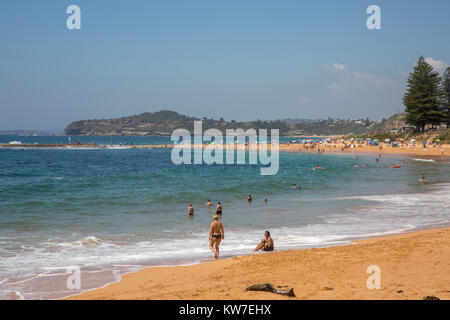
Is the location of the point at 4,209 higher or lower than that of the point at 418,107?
lower

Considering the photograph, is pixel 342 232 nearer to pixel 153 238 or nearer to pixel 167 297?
pixel 153 238

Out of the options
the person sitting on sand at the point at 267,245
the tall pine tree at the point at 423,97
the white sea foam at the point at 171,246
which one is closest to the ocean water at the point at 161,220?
the white sea foam at the point at 171,246

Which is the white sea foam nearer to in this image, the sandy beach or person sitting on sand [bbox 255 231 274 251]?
person sitting on sand [bbox 255 231 274 251]

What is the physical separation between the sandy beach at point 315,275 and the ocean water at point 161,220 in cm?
133

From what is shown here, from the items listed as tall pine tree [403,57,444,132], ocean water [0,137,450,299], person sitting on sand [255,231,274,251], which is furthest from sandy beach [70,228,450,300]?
tall pine tree [403,57,444,132]

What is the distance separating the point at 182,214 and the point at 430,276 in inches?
546

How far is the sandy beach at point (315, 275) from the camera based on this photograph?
24.7ft

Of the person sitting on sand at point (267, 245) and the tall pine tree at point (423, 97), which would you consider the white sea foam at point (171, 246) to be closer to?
the person sitting on sand at point (267, 245)

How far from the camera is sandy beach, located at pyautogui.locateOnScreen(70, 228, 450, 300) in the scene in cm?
752

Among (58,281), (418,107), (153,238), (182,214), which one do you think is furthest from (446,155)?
(58,281)
